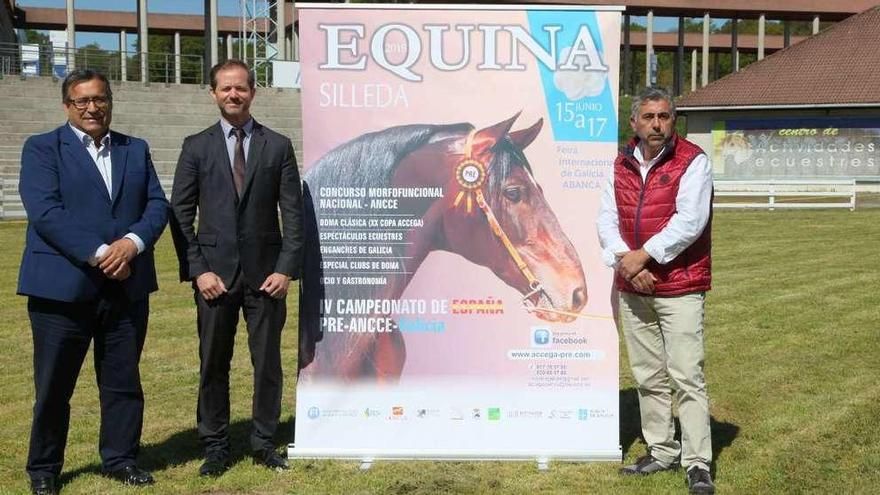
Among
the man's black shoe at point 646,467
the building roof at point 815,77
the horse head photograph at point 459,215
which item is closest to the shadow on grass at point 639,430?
the man's black shoe at point 646,467

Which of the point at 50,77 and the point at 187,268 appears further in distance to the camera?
the point at 50,77

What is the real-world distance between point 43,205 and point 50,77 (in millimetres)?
→ 31809

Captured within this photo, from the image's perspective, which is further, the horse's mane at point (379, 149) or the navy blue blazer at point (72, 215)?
the horse's mane at point (379, 149)

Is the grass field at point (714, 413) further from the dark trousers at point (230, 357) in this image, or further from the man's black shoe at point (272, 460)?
the dark trousers at point (230, 357)

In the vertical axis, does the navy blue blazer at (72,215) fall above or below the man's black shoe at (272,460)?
above

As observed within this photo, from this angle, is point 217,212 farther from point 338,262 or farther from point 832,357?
point 832,357

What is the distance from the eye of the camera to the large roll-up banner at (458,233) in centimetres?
554

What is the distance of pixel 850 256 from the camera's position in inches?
620

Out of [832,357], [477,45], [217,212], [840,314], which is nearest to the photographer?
[217,212]

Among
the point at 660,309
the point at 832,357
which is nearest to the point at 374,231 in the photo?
the point at 660,309

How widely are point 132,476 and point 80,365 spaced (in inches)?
26.4

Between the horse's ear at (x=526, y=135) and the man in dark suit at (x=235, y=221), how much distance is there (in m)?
1.25

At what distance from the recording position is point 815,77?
37.9m

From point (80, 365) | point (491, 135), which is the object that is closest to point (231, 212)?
point (80, 365)
